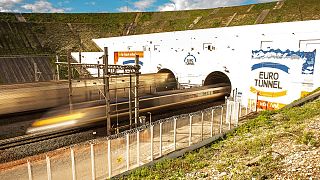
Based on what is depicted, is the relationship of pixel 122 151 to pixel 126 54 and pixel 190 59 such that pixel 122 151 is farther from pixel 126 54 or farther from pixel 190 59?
pixel 126 54

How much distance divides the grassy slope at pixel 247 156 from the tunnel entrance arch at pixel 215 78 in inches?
482

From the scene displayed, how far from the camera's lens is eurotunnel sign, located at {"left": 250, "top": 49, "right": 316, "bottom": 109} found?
15.9 meters

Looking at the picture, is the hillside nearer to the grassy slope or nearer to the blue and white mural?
the blue and white mural

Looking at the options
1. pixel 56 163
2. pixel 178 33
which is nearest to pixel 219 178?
pixel 56 163

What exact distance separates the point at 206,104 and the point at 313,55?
9.17 meters

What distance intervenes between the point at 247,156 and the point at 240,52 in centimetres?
1308

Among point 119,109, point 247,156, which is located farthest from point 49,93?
point 247,156

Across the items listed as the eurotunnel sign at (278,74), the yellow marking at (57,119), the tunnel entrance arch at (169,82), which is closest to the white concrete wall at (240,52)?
the eurotunnel sign at (278,74)

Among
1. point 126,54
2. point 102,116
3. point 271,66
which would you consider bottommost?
point 102,116

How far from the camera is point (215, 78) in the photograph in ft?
78.4

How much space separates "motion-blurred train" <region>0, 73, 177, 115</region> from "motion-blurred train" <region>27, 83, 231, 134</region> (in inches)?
64.6

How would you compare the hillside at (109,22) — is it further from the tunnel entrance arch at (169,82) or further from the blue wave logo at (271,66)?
the blue wave logo at (271,66)

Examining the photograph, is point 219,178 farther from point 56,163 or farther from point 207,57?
point 207,57

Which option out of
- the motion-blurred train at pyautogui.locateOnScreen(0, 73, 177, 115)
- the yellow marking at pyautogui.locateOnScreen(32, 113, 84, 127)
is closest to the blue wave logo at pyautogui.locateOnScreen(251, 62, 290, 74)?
the motion-blurred train at pyautogui.locateOnScreen(0, 73, 177, 115)
